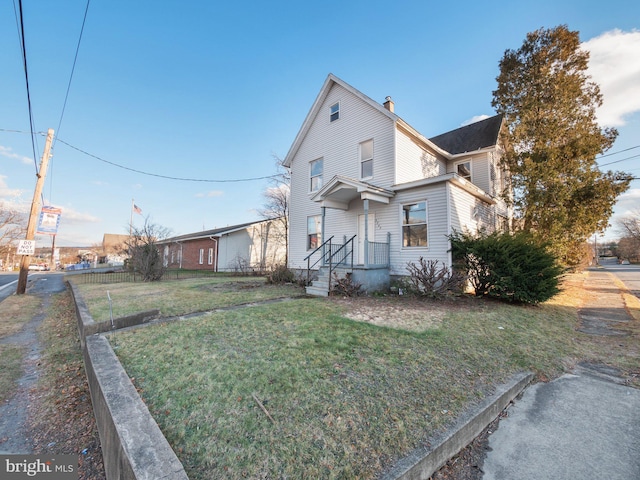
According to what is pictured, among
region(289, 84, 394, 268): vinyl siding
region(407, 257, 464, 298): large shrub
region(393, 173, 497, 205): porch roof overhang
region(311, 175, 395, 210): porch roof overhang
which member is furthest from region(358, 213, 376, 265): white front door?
region(407, 257, 464, 298): large shrub

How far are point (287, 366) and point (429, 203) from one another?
25.4 ft

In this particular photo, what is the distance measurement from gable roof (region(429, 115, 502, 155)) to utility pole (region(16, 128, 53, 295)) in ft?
60.5

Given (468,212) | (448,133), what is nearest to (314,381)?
(468,212)

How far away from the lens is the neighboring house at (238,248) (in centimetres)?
2162

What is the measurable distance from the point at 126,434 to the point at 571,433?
3.86 m

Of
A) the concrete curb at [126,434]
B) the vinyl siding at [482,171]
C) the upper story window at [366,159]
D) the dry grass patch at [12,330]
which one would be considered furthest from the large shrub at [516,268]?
the dry grass patch at [12,330]

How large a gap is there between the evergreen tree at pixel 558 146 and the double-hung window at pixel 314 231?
857 centimetres

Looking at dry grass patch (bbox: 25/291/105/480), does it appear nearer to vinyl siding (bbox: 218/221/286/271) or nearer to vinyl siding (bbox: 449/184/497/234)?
vinyl siding (bbox: 449/184/497/234)

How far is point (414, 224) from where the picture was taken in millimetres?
9805

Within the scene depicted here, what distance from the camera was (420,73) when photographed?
11.8m

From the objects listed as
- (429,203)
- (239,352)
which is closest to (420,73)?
(429,203)

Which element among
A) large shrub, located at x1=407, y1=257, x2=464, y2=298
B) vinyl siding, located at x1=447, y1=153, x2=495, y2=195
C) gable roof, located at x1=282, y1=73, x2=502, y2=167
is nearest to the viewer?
large shrub, located at x1=407, y1=257, x2=464, y2=298

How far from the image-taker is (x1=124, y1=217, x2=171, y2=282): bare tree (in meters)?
14.5

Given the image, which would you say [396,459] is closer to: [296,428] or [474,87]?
[296,428]
